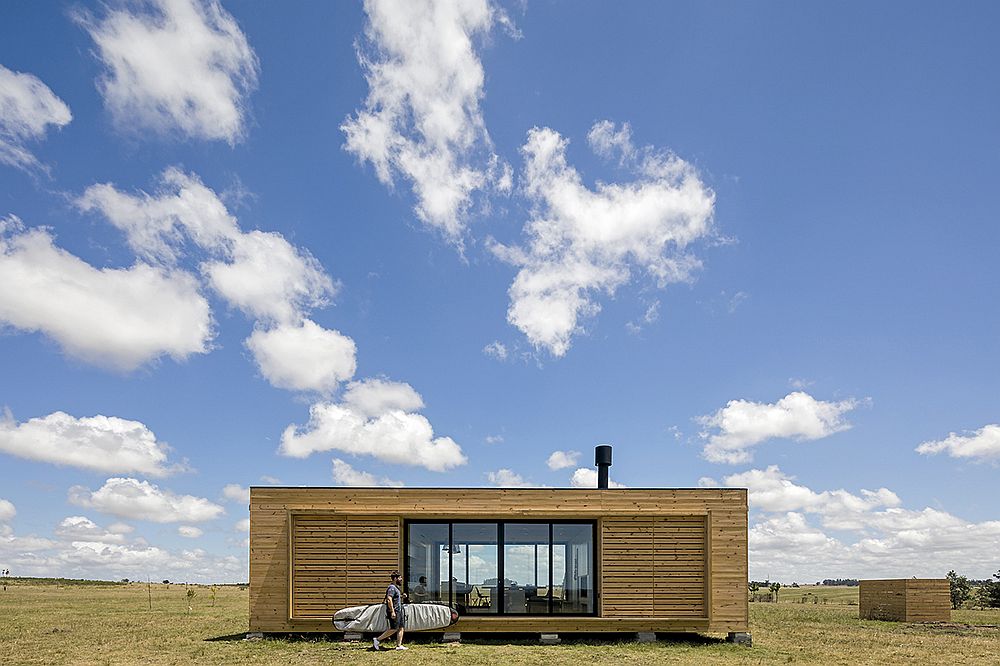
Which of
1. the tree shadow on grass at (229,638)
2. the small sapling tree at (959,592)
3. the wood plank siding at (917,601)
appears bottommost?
the small sapling tree at (959,592)

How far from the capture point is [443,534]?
16.5 metres

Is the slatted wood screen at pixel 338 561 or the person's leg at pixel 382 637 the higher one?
the slatted wood screen at pixel 338 561

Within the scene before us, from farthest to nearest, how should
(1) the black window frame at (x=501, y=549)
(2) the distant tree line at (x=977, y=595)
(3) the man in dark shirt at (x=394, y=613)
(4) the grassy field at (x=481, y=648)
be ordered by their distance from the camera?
1. (2) the distant tree line at (x=977, y=595)
2. (1) the black window frame at (x=501, y=549)
3. (3) the man in dark shirt at (x=394, y=613)
4. (4) the grassy field at (x=481, y=648)

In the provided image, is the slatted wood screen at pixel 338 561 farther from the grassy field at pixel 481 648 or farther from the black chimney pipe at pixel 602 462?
the black chimney pipe at pixel 602 462

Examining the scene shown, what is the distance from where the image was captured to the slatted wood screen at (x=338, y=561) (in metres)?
16.0

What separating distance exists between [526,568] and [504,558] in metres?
0.48

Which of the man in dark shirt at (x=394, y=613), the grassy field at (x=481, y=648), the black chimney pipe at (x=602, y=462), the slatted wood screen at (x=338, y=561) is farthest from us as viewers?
the black chimney pipe at (x=602, y=462)

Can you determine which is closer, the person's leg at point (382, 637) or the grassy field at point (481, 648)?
the grassy field at point (481, 648)

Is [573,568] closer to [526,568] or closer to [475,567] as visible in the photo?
[526,568]

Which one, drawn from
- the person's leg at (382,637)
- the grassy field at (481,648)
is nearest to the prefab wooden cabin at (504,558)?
the grassy field at (481,648)

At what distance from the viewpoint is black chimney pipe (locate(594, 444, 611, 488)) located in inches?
689

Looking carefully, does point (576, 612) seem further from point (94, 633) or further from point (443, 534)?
point (94, 633)

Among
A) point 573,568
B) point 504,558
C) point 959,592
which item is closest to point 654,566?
point 573,568

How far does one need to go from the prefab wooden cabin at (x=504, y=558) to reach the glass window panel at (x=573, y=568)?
0.02 meters
